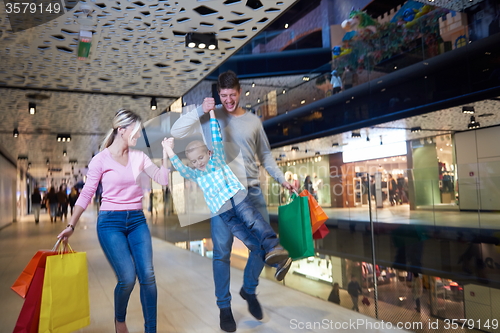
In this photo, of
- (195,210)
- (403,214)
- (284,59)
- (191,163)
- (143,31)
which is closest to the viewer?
(191,163)

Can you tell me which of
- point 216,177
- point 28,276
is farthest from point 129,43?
point 28,276

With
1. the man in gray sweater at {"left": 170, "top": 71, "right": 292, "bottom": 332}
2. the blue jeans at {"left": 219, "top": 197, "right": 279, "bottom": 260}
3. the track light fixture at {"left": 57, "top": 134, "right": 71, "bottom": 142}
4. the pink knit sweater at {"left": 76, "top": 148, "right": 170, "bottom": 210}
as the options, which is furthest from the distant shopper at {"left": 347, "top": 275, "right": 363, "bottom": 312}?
the track light fixture at {"left": 57, "top": 134, "right": 71, "bottom": 142}

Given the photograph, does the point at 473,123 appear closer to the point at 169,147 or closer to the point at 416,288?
the point at 416,288

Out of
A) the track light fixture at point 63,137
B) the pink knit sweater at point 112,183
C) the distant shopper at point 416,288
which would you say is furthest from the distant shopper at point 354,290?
the track light fixture at point 63,137

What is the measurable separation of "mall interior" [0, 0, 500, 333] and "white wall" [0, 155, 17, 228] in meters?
0.21

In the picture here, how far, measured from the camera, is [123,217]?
2008 millimetres

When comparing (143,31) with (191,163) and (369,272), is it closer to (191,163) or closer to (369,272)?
(191,163)

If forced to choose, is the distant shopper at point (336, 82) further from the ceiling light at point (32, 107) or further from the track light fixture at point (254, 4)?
the track light fixture at point (254, 4)

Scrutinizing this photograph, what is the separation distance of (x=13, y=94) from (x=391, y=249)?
24.3ft

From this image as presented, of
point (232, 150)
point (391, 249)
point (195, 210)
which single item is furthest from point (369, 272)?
point (232, 150)

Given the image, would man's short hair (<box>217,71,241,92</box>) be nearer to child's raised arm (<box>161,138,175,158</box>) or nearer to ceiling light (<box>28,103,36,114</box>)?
child's raised arm (<box>161,138,175,158</box>)

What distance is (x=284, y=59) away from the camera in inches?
837

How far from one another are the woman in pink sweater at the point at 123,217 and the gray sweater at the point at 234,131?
380 millimetres

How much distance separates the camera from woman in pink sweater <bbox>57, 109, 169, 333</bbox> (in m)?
1.99
